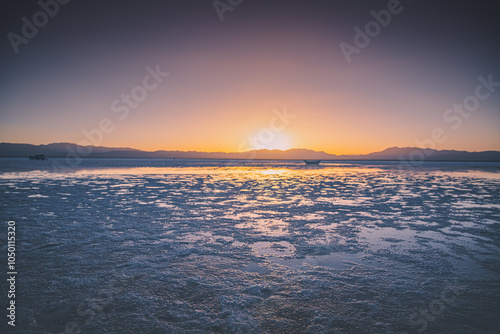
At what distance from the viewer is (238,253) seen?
17.6 feet

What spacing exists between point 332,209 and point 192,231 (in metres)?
5.82

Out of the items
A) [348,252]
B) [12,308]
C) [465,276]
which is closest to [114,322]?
[12,308]

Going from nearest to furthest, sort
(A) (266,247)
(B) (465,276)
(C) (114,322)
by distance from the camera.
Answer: (C) (114,322) < (B) (465,276) < (A) (266,247)

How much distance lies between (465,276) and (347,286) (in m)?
2.08

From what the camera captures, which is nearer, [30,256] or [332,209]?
[30,256]

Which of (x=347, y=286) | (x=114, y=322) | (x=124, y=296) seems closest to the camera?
(x=114, y=322)

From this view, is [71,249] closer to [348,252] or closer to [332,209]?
[348,252]

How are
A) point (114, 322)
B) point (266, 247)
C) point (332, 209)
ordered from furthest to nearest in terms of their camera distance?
point (332, 209) < point (266, 247) < point (114, 322)

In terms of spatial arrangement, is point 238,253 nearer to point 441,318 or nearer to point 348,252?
point 348,252

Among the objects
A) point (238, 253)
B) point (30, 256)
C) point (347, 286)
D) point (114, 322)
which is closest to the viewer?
point (114, 322)

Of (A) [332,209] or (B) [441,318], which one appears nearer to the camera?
(B) [441,318]

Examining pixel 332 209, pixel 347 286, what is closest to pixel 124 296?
pixel 347 286

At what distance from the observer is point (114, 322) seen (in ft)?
9.91

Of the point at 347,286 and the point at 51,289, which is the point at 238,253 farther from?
the point at 51,289
